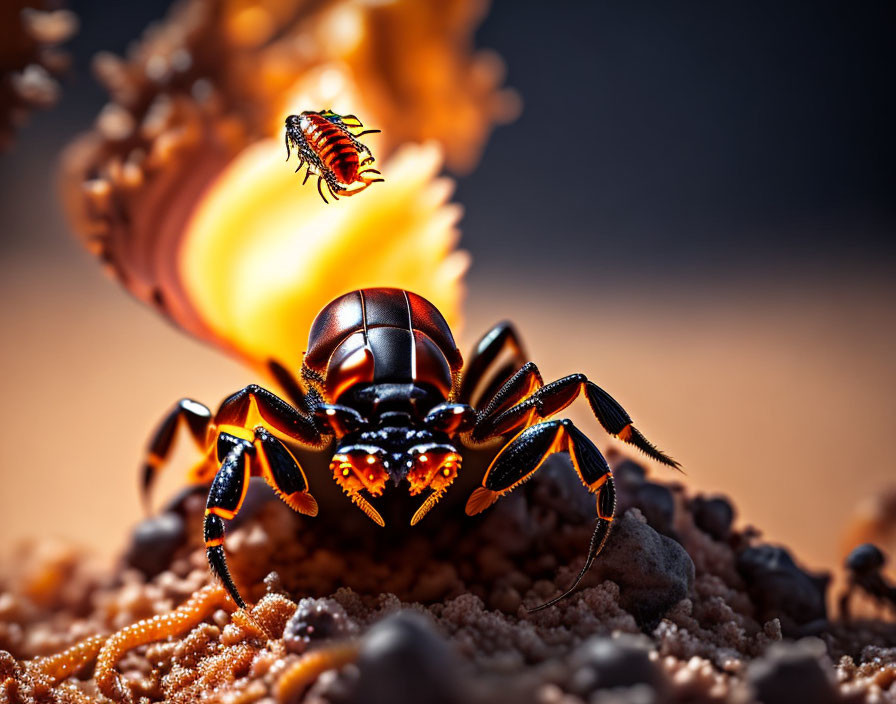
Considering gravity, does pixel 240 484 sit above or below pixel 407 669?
above

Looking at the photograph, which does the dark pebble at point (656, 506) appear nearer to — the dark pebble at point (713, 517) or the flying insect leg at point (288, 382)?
the dark pebble at point (713, 517)

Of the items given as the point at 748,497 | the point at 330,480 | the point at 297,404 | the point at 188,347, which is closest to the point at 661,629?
the point at 330,480

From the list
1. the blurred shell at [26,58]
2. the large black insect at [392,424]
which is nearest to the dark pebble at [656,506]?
the large black insect at [392,424]

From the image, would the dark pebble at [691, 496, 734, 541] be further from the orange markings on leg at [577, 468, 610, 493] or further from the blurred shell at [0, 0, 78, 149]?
the blurred shell at [0, 0, 78, 149]

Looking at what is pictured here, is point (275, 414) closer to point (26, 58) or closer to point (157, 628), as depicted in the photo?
point (157, 628)

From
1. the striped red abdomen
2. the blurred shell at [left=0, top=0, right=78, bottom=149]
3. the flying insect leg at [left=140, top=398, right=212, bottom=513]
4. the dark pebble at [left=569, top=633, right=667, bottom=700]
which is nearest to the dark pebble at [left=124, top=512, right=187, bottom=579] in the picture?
the flying insect leg at [left=140, top=398, right=212, bottom=513]

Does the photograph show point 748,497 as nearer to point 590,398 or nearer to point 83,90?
point 590,398

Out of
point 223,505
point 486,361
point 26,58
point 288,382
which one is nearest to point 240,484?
point 223,505
